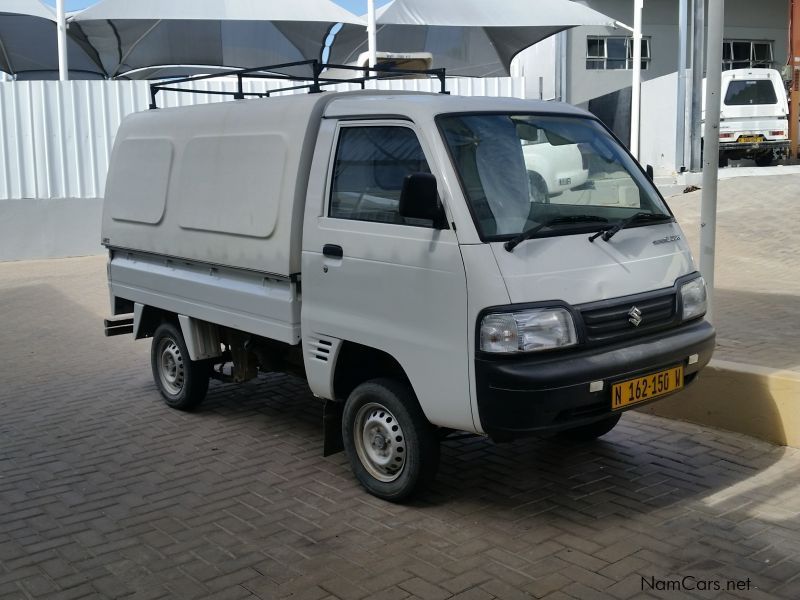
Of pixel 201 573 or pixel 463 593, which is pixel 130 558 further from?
pixel 463 593

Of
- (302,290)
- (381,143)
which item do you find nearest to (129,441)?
(302,290)

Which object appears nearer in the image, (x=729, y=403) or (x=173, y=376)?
(x=729, y=403)

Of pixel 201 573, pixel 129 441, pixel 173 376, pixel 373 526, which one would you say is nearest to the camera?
pixel 201 573

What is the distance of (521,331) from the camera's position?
164 inches

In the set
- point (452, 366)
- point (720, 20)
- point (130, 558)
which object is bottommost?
point (130, 558)

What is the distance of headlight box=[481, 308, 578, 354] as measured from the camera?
416 cm

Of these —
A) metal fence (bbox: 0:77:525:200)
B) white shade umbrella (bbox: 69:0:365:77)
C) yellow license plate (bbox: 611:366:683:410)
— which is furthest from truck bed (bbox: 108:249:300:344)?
white shade umbrella (bbox: 69:0:365:77)

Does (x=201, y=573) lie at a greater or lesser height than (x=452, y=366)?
lesser

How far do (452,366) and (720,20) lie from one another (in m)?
3.64

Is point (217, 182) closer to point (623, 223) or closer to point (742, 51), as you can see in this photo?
point (623, 223)

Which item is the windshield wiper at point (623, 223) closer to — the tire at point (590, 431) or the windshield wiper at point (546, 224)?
the windshield wiper at point (546, 224)

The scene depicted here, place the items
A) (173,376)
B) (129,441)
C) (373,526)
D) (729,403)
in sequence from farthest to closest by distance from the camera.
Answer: (173,376) < (129,441) < (729,403) < (373,526)

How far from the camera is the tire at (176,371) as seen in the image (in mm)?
6750

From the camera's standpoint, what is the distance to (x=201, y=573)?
13.6 ft
